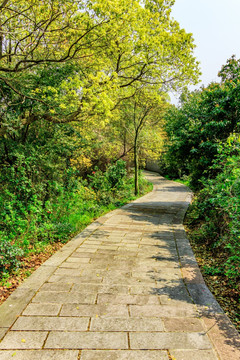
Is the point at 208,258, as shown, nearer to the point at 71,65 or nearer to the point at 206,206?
the point at 206,206

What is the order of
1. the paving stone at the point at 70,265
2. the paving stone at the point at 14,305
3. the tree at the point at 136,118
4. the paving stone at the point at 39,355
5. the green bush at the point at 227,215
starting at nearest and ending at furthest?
the paving stone at the point at 39,355 → the paving stone at the point at 14,305 → the green bush at the point at 227,215 → the paving stone at the point at 70,265 → the tree at the point at 136,118

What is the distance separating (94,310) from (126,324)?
419 millimetres

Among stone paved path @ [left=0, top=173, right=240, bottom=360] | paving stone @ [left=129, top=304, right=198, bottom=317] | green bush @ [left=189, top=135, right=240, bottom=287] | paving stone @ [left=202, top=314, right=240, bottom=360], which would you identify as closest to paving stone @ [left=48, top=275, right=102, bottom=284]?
stone paved path @ [left=0, top=173, right=240, bottom=360]

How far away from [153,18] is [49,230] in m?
6.15

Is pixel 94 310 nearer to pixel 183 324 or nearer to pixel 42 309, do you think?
pixel 42 309

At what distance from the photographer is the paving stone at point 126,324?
7.66 ft

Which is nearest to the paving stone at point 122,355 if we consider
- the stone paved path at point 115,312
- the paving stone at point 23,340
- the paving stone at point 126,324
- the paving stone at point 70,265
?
the stone paved path at point 115,312

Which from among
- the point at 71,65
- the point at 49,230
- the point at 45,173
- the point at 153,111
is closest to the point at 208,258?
the point at 49,230

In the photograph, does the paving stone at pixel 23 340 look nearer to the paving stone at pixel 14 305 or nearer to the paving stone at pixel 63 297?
the paving stone at pixel 14 305

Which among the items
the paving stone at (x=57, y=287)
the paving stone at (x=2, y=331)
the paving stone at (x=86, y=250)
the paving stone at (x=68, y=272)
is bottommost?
the paving stone at (x=86, y=250)

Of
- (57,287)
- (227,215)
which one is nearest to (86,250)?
(57,287)

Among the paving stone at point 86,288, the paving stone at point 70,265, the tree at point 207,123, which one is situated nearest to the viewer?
the paving stone at point 86,288

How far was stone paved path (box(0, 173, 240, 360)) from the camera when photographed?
2.06 m

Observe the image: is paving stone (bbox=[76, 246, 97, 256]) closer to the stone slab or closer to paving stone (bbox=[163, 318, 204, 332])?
the stone slab
